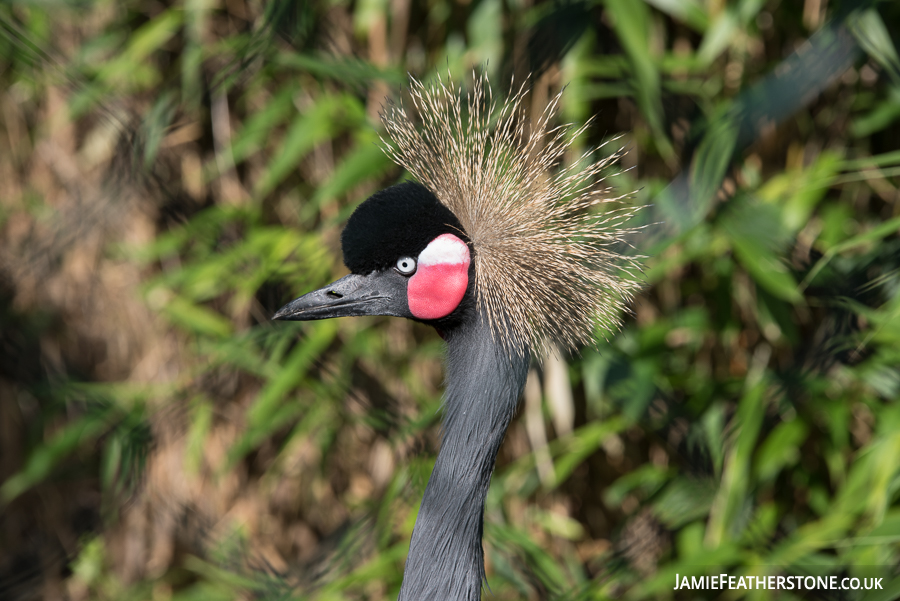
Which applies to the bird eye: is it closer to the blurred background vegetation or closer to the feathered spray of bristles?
the feathered spray of bristles

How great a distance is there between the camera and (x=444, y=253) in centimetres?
74

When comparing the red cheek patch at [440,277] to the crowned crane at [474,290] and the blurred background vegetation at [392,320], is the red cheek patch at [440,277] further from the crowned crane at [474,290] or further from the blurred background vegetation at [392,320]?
the blurred background vegetation at [392,320]

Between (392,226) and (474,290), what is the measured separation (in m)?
0.11

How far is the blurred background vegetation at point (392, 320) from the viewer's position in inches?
42.6

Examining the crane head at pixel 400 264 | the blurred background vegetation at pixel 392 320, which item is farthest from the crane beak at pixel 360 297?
the blurred background vegetation at pixel 392 320

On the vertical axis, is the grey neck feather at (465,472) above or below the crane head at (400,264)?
below

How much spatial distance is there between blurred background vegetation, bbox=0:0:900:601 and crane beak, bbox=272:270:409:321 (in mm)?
323

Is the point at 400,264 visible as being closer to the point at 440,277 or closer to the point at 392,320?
the point at 440,277

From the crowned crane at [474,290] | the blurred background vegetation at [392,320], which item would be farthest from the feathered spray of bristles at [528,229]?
the blurred background vegetation at [392,320]

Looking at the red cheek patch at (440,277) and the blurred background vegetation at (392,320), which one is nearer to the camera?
the red cheek patch at (440,277)

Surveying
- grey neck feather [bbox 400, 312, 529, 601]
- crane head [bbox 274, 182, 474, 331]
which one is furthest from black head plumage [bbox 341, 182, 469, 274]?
grey neck feather [bbox 400, 312, 529, 601]

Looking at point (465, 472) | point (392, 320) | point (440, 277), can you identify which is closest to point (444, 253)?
point (440, 277)

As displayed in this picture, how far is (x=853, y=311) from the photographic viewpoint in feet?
3.40

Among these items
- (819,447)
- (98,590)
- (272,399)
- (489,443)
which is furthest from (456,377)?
(98,590)
